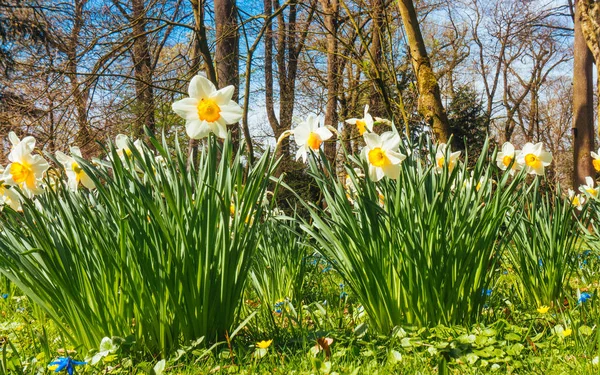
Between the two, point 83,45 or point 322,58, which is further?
point 322,58

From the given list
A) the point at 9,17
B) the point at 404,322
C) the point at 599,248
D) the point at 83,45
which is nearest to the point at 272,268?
the point at 404,322

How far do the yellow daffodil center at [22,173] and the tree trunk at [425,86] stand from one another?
3512 mm

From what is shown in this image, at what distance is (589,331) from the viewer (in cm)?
180

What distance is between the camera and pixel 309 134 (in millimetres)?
2121

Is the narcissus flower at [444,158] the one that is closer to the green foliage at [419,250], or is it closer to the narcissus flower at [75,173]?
the green foliage at [419,250]

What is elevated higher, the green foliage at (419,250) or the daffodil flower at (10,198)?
the daffodil flower at (10,198)

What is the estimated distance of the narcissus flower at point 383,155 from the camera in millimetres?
1871

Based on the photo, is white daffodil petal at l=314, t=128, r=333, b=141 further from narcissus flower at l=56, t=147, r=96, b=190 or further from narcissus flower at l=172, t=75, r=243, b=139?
narcissus flower at l=56, t=147, r=96, b=190

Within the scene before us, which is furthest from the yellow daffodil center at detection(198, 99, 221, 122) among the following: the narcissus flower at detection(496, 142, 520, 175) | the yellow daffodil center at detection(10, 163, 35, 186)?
the narcissus flower at detection(496, 142, 520, 175)

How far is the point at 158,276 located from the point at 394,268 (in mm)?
896

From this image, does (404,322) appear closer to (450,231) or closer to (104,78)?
(450,231)

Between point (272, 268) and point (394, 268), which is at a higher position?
point (394, 268)

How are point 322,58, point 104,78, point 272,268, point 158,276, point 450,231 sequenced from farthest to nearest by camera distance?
point 322,58 → point 104,78 → point 272,268 → point 450,231 → point 158,276

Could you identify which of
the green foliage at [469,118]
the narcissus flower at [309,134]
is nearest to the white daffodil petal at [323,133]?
the narcissus flower at [309,134]
